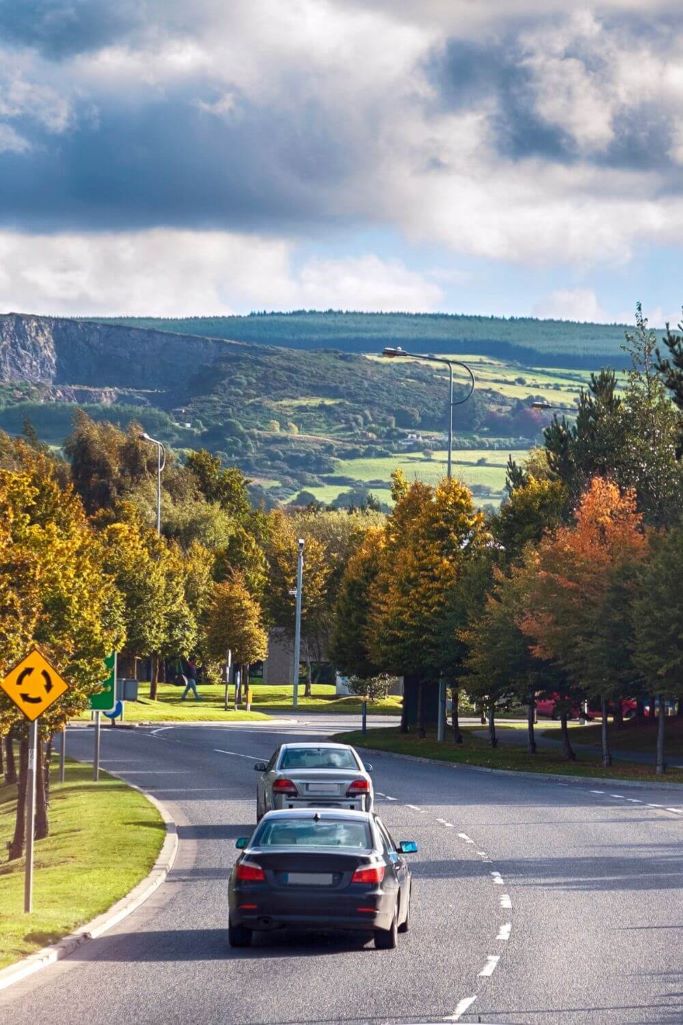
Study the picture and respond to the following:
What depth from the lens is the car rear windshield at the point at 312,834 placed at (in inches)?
645

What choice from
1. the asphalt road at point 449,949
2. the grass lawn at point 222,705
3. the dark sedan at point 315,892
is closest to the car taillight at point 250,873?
the dark sedan at point 315,892

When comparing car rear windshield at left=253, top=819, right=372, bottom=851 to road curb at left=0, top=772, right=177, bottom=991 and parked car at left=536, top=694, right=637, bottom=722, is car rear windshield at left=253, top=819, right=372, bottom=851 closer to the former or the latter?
road curb at left=0, top=772, right=177, bottom=991

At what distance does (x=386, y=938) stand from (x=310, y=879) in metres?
0.97

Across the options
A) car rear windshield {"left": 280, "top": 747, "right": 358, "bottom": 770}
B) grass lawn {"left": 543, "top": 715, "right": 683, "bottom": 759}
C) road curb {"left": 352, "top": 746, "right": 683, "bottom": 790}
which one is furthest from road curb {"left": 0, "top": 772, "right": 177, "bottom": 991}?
grass lawn {"left": 543, "top": 715, "right": 683, "bottom": 759}

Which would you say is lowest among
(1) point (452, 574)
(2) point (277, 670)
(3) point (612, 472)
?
(2) point (277, 670)

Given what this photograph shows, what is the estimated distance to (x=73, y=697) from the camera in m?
33.7

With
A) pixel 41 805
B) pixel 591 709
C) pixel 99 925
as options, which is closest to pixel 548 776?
pixel 41 805

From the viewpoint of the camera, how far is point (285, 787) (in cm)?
2603

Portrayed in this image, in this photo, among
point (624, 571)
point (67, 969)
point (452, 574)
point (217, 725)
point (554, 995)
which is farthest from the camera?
point (217, 725)

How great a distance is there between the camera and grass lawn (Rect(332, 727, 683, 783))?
46.1m

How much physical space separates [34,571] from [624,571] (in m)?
24.1

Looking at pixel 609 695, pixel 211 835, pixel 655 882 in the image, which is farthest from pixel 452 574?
pixel 655 882

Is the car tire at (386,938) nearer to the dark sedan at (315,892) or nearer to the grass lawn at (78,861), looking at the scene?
the dark sedan at (315,892)

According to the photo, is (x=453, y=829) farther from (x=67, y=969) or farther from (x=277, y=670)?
(x=277, y=670)
